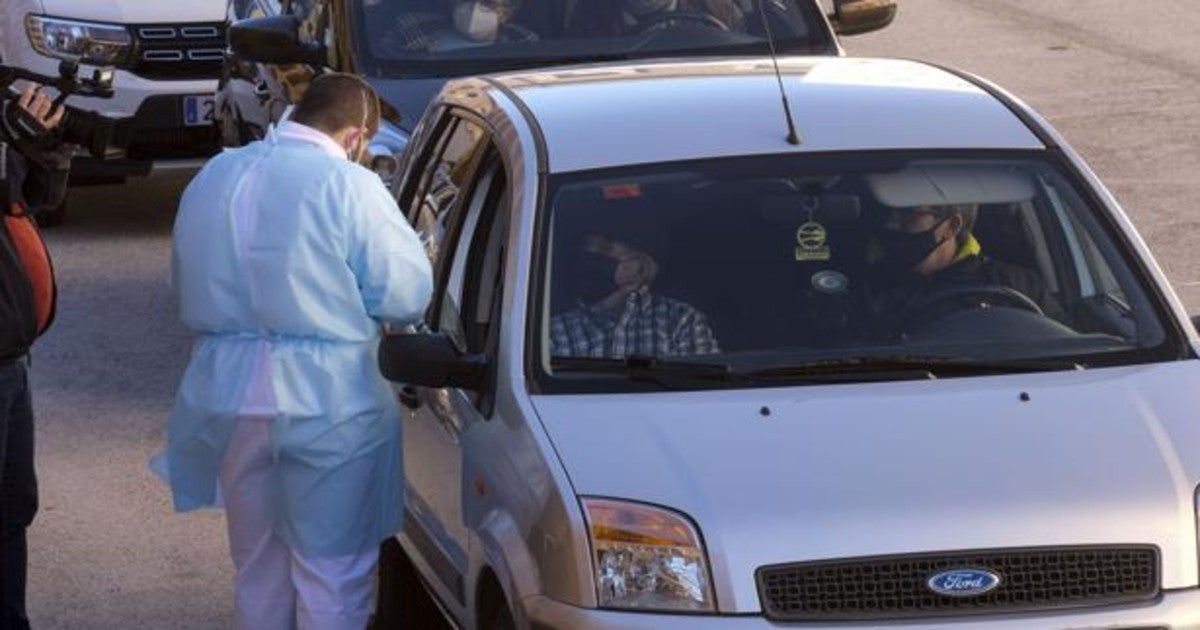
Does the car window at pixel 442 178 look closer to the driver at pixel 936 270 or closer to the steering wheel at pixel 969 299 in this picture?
the driver at pixel 936 270

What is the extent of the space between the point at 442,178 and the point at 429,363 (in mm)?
1557

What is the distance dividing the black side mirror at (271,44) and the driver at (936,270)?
564cm

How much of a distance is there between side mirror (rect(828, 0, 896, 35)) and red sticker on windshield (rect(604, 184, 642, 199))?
227 inches

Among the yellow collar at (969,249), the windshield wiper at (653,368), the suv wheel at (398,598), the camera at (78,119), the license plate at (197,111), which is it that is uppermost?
the yellow collar at (969,249)

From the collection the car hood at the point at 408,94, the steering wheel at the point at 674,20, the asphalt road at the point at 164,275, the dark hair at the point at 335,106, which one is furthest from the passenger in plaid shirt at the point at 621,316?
the steering wheel at the point at 674,20

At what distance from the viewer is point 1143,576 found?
19.6 ft

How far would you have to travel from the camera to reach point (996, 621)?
19.3 ft

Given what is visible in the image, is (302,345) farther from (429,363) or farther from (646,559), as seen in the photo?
(646,559)

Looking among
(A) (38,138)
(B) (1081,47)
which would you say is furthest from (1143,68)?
(A) (38,138)

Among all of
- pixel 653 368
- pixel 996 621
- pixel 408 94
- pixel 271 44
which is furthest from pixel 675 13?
pixel 996 621

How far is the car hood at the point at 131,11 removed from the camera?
52.5ft

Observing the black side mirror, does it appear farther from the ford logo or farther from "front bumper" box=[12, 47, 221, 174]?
the ford logo

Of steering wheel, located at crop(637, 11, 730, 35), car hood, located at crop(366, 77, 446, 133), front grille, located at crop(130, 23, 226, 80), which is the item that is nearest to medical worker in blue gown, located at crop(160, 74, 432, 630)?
car hood, located at crop(366, 77, 446, 133)

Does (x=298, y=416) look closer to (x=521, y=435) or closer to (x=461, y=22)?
(x=521, y=435)
